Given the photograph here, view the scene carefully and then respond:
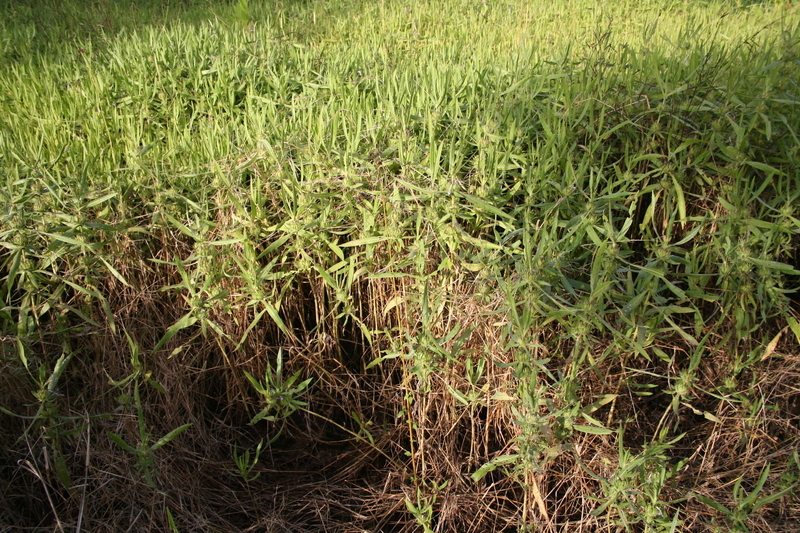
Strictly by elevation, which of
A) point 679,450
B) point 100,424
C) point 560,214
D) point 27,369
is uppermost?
point 560,214

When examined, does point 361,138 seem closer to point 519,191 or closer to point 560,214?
point 519,191

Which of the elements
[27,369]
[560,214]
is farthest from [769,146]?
[27,369]

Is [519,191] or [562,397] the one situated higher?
[519,191]

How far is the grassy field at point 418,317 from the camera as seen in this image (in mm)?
1594

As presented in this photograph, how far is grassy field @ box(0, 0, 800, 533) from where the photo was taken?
1.59 meters

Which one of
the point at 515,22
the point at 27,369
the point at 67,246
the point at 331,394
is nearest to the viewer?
the point at 27,369

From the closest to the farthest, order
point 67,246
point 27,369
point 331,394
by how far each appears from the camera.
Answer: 1. point 27,369
2. point 67,246
3. point 331,394

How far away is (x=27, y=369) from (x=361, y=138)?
3.51 ft

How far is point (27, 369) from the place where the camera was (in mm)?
1528

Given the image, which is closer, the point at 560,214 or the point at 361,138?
the point at 560,214

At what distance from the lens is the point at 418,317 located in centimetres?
176

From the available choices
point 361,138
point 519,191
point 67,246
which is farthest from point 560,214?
point 67,246

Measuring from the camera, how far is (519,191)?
1.76m

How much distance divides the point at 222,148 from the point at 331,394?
2.64 feet
